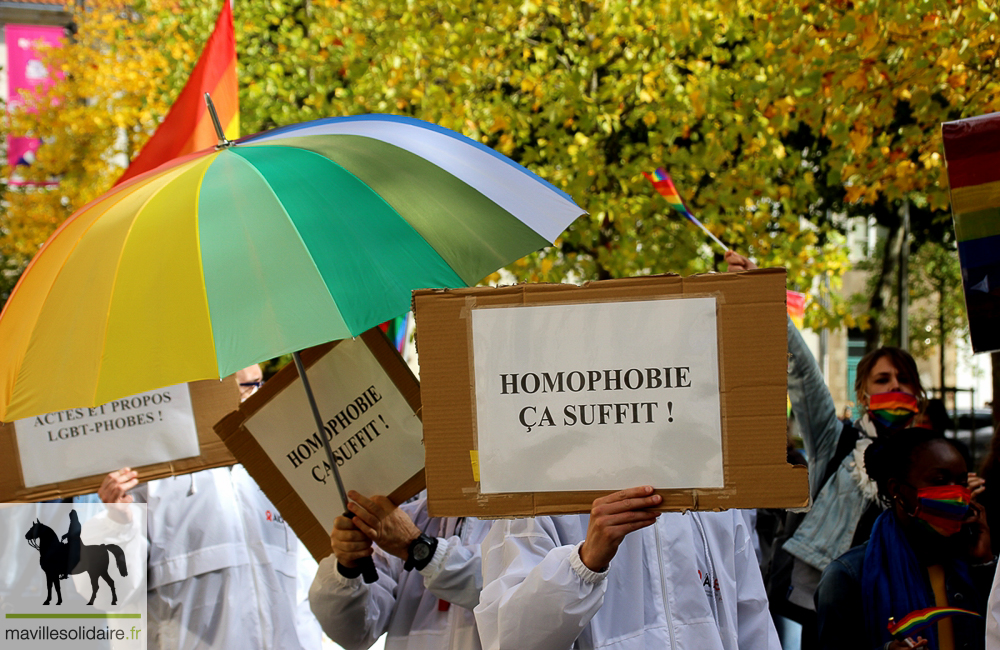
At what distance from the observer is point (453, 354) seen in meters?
2.25

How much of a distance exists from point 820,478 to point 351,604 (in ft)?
7.45

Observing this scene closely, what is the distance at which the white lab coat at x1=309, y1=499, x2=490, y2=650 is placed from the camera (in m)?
3.07

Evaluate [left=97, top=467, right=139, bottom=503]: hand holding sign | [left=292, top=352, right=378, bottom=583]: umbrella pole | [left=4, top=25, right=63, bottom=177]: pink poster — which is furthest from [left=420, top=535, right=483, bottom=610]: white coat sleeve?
[left=4, top=25, right=63, bottom=177]: pink poster

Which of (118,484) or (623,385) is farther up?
(623,385)

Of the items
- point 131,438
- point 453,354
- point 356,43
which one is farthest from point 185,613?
point 356,43

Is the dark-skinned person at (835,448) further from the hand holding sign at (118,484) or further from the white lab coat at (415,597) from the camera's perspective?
the hand holding sign at (118,484)

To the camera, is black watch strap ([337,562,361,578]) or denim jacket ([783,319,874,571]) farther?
denim jacket ([783,319,874,571])

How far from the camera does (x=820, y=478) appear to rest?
4469mm

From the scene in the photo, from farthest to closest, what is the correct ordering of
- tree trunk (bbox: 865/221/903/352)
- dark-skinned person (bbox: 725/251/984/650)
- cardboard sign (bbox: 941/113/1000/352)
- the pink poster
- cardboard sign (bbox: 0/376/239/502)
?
the pink poster < tree trunk (bbox: 865/221/903/352) < dark-skinned person (bbox: 725/251/984/650) < cardboard sign (bbox: 0/376/239/502) < cardboard sign (bbox: 941/113/1000/352)

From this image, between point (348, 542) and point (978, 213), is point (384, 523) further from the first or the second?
point (978, 213)

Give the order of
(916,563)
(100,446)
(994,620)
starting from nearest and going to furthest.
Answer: (994,620) < (916,563) < (100,446)

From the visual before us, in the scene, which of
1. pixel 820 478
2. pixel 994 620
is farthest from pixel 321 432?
pixel 820 478

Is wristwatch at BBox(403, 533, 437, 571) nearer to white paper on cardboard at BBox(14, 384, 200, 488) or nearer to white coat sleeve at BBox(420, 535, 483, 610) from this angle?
white coat sleeve at BBox(420, 535, 483, 610)

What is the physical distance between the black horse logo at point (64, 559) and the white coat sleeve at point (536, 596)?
48.1 inches
